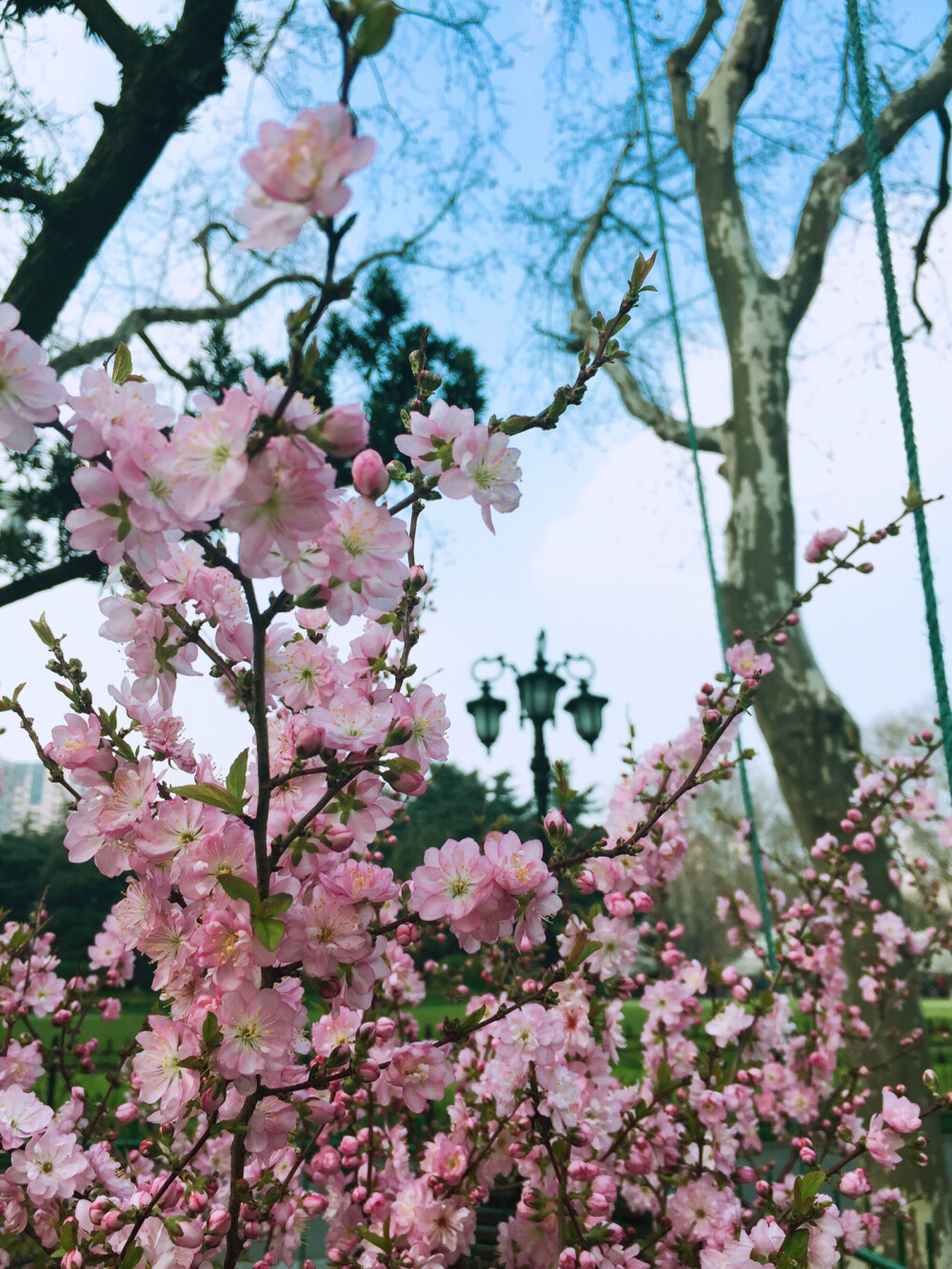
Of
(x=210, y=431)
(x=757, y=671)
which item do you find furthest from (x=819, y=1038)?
(x=210, y=431)

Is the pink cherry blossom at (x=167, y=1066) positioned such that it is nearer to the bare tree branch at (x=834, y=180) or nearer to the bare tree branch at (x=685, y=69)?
the bare tree branch at (x=834, y=180)

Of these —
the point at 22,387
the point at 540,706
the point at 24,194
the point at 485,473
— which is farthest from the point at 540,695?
the point at 22,387

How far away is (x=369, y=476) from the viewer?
2.83 ft

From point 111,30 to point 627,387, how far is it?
11.9ft

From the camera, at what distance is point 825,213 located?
494 cm

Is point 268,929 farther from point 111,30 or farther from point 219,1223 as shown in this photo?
point 111,30

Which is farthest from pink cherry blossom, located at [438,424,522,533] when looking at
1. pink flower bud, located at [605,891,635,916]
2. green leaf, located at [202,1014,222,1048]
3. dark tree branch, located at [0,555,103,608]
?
dark tree branch, located at [0,555,103,608]

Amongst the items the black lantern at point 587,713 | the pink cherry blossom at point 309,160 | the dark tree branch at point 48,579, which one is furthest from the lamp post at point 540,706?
the pink cherry blossom at point 309,160

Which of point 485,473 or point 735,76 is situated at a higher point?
point 735,76

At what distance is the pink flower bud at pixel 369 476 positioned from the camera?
33.8 inches

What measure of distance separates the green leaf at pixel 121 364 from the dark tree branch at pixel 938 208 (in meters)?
5.81

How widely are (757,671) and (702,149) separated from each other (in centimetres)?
456

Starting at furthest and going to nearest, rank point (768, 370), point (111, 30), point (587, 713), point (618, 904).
→ point (587, 713)
point (768, 370)
point (111, 30)
point (618, 904)

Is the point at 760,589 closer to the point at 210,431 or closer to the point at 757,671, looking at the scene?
the point at 757,671
